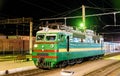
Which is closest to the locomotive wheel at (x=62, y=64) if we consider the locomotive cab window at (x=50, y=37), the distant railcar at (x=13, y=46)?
the locomotive cab window at (x=50, y=37)

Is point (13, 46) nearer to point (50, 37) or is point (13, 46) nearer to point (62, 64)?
point (62, 64)

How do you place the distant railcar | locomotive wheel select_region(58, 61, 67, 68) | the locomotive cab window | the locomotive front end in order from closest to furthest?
the locomotive front end, the locomotive cab window, locomotive wheel select_region(58, 61, 67, 68), the distant railcar

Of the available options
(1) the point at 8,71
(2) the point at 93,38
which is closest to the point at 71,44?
(1) the point at 8,71

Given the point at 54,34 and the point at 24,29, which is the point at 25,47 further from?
the point at 54,34

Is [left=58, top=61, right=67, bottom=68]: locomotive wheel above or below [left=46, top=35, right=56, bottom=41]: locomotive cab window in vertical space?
below

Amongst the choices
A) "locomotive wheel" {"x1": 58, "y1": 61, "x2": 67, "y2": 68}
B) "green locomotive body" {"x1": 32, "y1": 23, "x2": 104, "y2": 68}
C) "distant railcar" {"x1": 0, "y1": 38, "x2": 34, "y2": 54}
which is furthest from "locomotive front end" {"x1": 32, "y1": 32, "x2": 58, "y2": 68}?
"distant railcar" {"x1": 0, "y1": 38, "x2": 34, "y2": 54}

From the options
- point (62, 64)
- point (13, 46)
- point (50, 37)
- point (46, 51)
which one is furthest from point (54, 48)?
point (13, 46)

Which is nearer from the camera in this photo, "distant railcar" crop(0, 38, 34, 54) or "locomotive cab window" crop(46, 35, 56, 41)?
"locomotive cab window" crop(46, 35, 56, 41)

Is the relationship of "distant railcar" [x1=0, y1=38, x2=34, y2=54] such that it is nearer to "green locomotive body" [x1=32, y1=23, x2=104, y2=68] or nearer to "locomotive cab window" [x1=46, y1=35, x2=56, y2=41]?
"green locomotive body" [x1=32, y1=23, x2=104, y2=68]

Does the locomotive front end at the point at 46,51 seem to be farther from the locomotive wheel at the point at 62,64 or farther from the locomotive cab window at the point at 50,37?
the locomotive wheel at the point at 62,64

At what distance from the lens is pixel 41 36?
18.4 metres

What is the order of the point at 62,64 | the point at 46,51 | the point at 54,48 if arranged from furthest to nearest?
the point at 62,64
the point at 46,51
the point at 54,48

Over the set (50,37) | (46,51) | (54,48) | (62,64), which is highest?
(50,37)

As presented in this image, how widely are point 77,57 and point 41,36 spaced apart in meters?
4.89
